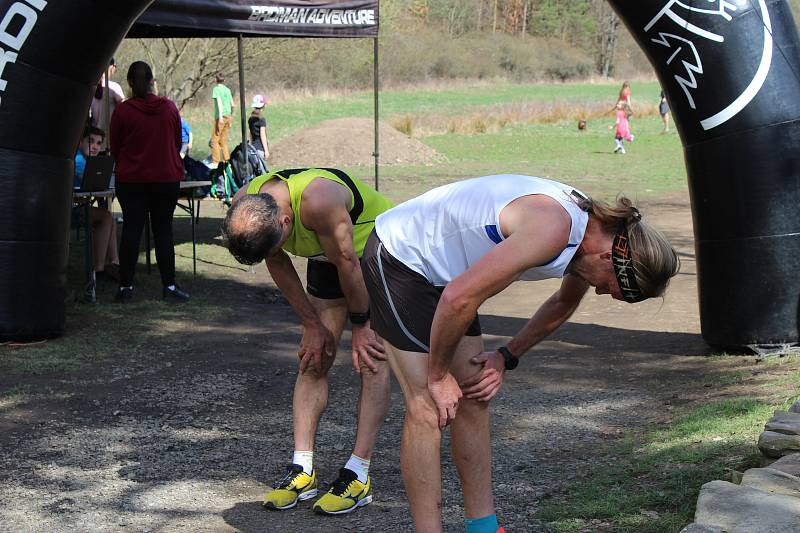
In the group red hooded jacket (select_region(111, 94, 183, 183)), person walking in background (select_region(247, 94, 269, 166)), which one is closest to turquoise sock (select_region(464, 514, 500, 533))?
red hooded jacket (select_region(111, 94, 183, 183))

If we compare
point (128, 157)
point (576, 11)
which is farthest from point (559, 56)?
point (128, 157)

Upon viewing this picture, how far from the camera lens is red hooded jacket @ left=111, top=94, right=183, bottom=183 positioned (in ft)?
29.0

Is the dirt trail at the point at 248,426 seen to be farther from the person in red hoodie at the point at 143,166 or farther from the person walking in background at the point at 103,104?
the person walking in background at the point at 103,104

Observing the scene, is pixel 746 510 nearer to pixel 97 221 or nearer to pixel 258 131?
pixel 97 221

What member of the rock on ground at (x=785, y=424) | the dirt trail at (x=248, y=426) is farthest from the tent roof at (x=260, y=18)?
the rock on ground at (x=785, y=424)

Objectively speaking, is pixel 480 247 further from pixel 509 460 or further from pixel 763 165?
pixel 763 165

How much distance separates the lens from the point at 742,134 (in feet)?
21.2

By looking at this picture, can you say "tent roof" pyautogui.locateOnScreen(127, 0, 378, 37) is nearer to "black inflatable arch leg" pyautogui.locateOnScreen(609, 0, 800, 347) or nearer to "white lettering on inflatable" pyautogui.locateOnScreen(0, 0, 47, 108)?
"white lettering on inflatable" pyautogui.locateOnScreen(0, 0, 47, 108)

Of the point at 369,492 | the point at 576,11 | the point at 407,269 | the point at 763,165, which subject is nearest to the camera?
the point at 407,269

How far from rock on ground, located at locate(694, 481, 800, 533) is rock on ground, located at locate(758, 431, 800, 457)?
0.57 meters

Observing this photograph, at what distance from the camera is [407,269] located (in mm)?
3553

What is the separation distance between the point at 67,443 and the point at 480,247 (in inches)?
120

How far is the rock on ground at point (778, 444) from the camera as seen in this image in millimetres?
4164

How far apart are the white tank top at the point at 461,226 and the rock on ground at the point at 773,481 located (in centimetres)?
119
